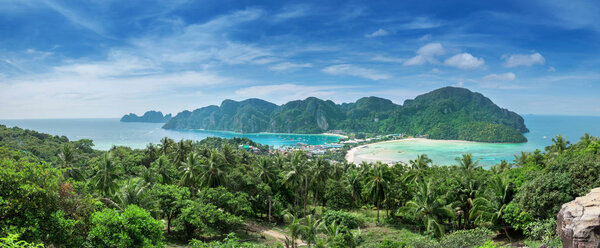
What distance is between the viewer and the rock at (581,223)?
433 inches

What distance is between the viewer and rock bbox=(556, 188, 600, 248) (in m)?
11.0

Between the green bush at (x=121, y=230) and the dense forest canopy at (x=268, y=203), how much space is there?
1.7 inches

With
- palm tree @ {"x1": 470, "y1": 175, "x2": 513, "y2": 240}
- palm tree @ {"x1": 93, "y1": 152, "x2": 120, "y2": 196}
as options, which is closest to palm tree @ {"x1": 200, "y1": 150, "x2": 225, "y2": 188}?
palm tree @ {"x1": 93, "y1": 152, "x2": 120, "y2": 196}

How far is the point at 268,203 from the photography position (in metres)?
36.3

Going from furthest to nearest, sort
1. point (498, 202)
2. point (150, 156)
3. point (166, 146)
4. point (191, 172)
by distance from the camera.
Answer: point (150, 156) < point (166, 146) < point (191, 172) < point (498, 202)

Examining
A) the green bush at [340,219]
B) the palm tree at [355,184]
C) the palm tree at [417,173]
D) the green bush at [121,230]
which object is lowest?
the green bush at [340,219]

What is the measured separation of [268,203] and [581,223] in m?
29.7

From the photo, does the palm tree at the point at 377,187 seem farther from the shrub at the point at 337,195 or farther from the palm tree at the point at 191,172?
the palm tree at the point at 191,172

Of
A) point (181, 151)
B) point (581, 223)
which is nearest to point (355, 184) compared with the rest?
point (181, 151)

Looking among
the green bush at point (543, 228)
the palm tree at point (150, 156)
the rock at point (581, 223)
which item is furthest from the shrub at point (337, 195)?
the palm tree at point (150, 156)

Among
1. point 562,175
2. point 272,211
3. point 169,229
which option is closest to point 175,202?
point 169,229

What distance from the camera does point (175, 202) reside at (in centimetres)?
2498

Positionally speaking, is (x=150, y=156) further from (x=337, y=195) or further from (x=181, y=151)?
(x=337, y=195)

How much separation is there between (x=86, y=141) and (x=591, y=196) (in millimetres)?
99044
